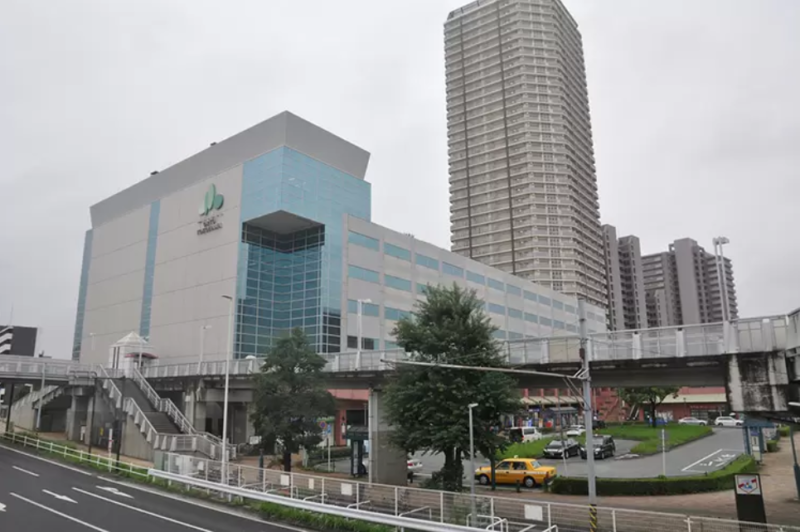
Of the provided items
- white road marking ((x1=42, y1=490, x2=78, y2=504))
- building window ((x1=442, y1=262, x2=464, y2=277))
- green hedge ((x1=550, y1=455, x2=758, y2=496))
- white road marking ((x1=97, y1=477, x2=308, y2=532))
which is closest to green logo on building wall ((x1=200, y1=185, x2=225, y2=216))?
building window ((x1=442, y1=262, x2=464, y2=277))

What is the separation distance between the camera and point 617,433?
66.8 metres

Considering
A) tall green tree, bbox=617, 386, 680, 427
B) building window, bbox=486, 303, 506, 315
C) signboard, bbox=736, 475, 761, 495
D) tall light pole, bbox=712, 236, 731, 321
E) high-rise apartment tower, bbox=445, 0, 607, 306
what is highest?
high-rise apartment tower, bbox=445, 0, 607, 306

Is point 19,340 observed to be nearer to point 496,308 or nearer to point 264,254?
point 264,254

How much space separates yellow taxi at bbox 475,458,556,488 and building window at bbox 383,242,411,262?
134 feet

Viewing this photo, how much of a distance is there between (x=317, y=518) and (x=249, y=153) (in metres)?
55.4

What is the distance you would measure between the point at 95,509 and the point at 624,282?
17689 centimetres

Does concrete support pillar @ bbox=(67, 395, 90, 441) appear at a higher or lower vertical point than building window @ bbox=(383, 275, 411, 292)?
lower

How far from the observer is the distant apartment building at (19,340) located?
333ft

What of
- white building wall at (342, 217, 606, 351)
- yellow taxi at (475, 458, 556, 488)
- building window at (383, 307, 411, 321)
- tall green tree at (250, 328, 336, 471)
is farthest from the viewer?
building window at (383, 307, 411, 321)

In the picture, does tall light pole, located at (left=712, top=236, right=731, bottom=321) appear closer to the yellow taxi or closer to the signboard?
the signboard

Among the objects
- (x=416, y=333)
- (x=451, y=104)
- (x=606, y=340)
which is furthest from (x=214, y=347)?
(x=451, y=104)

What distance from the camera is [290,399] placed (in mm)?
34812

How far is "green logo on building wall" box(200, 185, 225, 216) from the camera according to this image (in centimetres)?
7094

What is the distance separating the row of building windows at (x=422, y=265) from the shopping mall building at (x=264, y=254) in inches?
8.7
